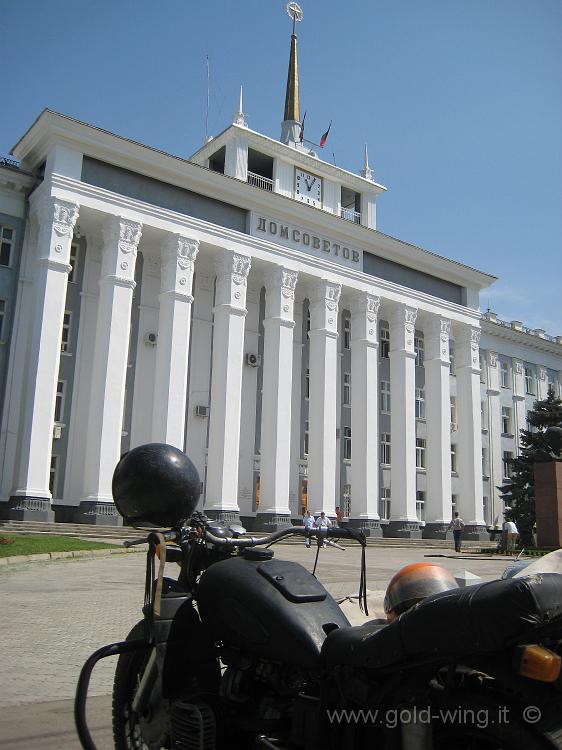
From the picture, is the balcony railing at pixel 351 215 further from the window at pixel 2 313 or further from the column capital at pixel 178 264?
the window at pixel 2 313

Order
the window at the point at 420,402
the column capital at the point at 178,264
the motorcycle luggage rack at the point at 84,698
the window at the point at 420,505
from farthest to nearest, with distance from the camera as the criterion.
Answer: the window at the point at 420,402 → the window at the point at 420,505 → the column capital at the point at 178,264 → the motorcycle luggage rack at the point at 84,698

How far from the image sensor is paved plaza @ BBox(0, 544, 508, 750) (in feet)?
14.7

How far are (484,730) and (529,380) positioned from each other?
2028 inches

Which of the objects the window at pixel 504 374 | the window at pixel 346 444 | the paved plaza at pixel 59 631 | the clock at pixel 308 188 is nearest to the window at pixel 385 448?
the window at pixel 346 444

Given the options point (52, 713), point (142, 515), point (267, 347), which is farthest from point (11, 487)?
point (142, 515)

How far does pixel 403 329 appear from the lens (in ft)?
121

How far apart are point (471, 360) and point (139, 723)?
3850 cm

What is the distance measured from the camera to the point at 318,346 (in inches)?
1316

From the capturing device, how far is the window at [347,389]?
124 ft

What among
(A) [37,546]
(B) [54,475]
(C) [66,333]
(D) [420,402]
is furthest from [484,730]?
(D) [420,402]

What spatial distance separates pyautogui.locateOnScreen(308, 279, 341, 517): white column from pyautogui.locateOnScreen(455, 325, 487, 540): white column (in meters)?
9.56

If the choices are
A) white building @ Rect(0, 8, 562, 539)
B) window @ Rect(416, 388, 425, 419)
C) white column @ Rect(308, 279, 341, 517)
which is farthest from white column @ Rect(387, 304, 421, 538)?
window @ Rect(416, 388, 425, 419)

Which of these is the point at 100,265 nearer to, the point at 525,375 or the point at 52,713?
the point at 52,713

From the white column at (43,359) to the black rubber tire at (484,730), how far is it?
23.8m
